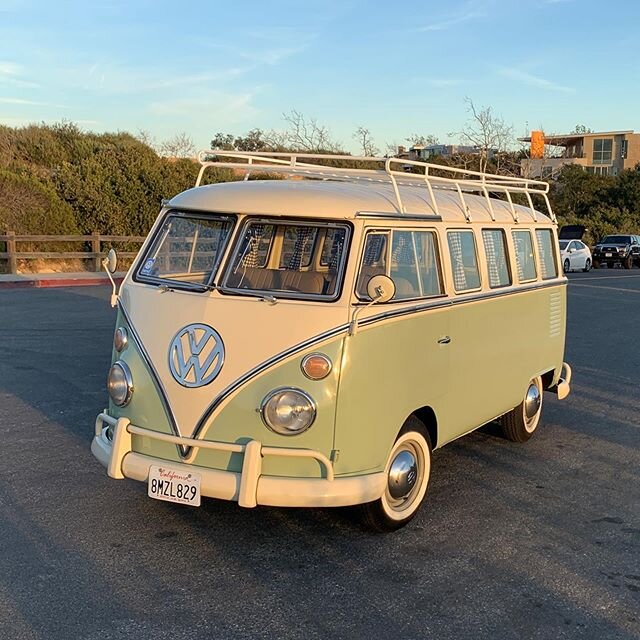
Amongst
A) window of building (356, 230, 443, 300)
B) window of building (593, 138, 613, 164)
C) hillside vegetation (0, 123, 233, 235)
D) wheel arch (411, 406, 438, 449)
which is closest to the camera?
window of building (356, 230, 443, 300)

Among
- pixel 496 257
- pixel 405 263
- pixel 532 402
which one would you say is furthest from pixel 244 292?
pixel 532 402

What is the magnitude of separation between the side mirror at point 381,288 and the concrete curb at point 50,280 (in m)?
16.3

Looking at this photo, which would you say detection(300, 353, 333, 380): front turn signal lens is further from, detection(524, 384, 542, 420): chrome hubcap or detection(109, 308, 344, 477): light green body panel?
detection(524, 384, 542, 420): chrome hubcap

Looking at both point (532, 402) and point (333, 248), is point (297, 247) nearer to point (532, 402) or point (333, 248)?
point (333, 248)

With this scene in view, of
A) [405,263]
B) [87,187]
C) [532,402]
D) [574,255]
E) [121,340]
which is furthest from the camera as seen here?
[574,255]

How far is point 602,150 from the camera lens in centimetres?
7662

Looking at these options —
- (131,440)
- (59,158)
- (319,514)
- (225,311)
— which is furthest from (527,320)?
(59,158)

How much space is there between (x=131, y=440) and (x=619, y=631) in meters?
2.87

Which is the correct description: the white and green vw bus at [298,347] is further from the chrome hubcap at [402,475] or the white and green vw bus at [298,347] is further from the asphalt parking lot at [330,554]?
the asphalt parking lot at [330,554]

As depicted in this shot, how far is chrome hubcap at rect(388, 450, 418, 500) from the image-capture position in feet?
16.1

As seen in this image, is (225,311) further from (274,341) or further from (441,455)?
(441,455)

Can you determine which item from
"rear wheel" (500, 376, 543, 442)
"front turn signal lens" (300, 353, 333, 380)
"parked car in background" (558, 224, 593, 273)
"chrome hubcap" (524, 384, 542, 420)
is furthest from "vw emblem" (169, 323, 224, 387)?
"parked car in background" (558, 224, 593, 273)

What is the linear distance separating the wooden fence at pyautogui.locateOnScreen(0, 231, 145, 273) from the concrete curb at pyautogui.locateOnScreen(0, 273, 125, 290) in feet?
2.20

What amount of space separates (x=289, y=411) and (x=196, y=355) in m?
0.67
